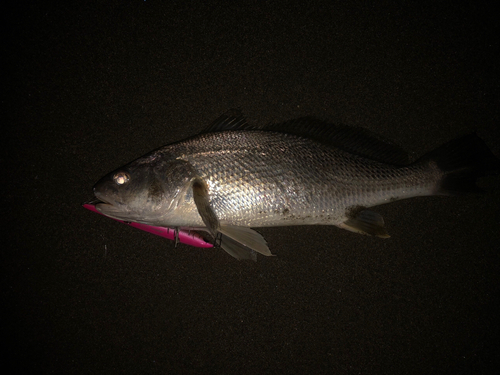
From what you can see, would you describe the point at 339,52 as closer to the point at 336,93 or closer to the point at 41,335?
the point at 336,93

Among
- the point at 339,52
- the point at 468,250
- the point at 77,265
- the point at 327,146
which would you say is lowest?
the point at 77,265

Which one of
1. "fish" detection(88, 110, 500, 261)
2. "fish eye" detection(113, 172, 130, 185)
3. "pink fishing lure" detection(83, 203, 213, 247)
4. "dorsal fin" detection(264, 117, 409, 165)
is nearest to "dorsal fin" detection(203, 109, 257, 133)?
"fish" detection(88, 110, 500, 261)

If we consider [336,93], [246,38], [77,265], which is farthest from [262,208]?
[77,265]

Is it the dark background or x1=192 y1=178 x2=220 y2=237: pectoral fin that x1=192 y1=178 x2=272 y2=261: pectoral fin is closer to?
x1=192 y1=178 x2=220 y2=237: pectoral fin

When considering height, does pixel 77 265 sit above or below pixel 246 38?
below

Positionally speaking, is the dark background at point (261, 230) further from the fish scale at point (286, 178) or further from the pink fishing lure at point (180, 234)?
Result: the fish scale at point (286, 178)

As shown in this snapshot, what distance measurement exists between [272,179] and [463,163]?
3.21 feet

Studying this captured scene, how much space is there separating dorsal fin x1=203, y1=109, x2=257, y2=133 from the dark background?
24 centimetres

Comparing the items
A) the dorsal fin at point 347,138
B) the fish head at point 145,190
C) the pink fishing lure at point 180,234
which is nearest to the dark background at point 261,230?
the pink fishing lure at point 180,234

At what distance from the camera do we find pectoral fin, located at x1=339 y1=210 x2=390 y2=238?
1239 millimetres

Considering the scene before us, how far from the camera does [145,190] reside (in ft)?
3.68

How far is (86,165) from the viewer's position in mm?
1486

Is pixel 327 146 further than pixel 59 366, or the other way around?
pixel 59 366

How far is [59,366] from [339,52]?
7.96ft
